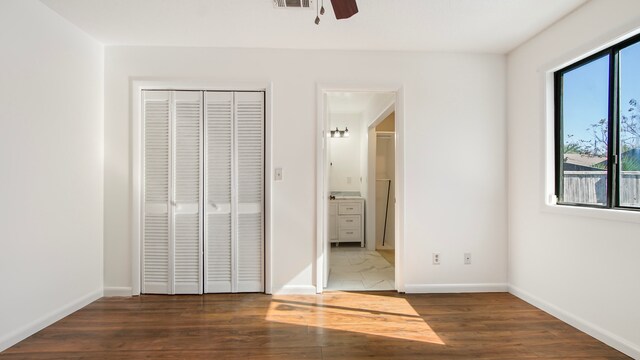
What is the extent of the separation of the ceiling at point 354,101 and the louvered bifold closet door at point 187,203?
6.50 feet

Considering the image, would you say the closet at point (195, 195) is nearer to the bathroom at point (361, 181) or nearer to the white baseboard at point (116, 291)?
the white baseboard at point (116, 291)

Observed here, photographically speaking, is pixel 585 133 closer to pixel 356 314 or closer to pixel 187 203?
pixel 356 314

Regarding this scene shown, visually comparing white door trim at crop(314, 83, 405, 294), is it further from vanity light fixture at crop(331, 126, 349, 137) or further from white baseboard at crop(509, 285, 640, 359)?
vanity light fixture at crop(331, 126, 349, 137)

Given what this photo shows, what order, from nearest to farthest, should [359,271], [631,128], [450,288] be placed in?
1. [631,128]
2. [450,288]
3. [359,271]

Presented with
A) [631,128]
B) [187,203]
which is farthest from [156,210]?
[631,128]

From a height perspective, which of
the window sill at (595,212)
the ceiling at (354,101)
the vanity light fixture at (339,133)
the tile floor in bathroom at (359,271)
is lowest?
the tile floor in bathroom at (359,271)

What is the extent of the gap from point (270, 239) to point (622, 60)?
3079 mm

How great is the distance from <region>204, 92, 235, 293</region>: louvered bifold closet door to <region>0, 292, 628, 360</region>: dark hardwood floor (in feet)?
0.71

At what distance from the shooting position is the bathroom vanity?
17.6 ft

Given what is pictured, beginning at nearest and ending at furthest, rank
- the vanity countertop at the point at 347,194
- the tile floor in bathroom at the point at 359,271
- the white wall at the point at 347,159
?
the tile floor in bathroom at the point at 359,271 < the vanity countertop at the point at 347,194 < the white wall at the point at 347,159

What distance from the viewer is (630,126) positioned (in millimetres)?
2029

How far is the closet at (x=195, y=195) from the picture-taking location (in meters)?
3.00

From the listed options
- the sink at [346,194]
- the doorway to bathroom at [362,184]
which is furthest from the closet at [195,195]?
the sink at [346,194]

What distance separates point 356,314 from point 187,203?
6.26 ft
